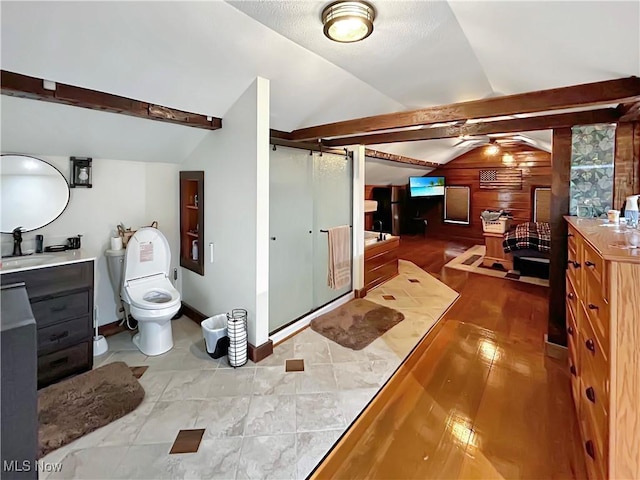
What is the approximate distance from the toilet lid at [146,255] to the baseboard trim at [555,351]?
3.62 metres

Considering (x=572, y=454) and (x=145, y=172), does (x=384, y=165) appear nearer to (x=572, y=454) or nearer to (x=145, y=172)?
(x=145, y=172)

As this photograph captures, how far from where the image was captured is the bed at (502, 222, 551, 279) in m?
5.02

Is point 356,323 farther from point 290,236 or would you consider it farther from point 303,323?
point 290,236

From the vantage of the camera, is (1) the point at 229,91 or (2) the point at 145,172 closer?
(1) the point at 229,91

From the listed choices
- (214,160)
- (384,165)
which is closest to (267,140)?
(214,160)

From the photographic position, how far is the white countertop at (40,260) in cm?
216

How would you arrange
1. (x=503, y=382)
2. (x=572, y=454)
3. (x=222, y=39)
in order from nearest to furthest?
(x=572, y=454), (x=222, y=39), (x=503, y=382)

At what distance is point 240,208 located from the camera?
2662 mm

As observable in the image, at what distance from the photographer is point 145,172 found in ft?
10.7

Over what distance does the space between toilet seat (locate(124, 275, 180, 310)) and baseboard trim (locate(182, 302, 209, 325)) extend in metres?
0.46

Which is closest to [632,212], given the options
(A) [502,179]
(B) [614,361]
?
(B) [614,361]

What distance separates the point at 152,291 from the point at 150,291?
0.02m

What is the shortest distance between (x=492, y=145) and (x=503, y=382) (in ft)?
22.1

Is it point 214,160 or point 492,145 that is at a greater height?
point 492,145
